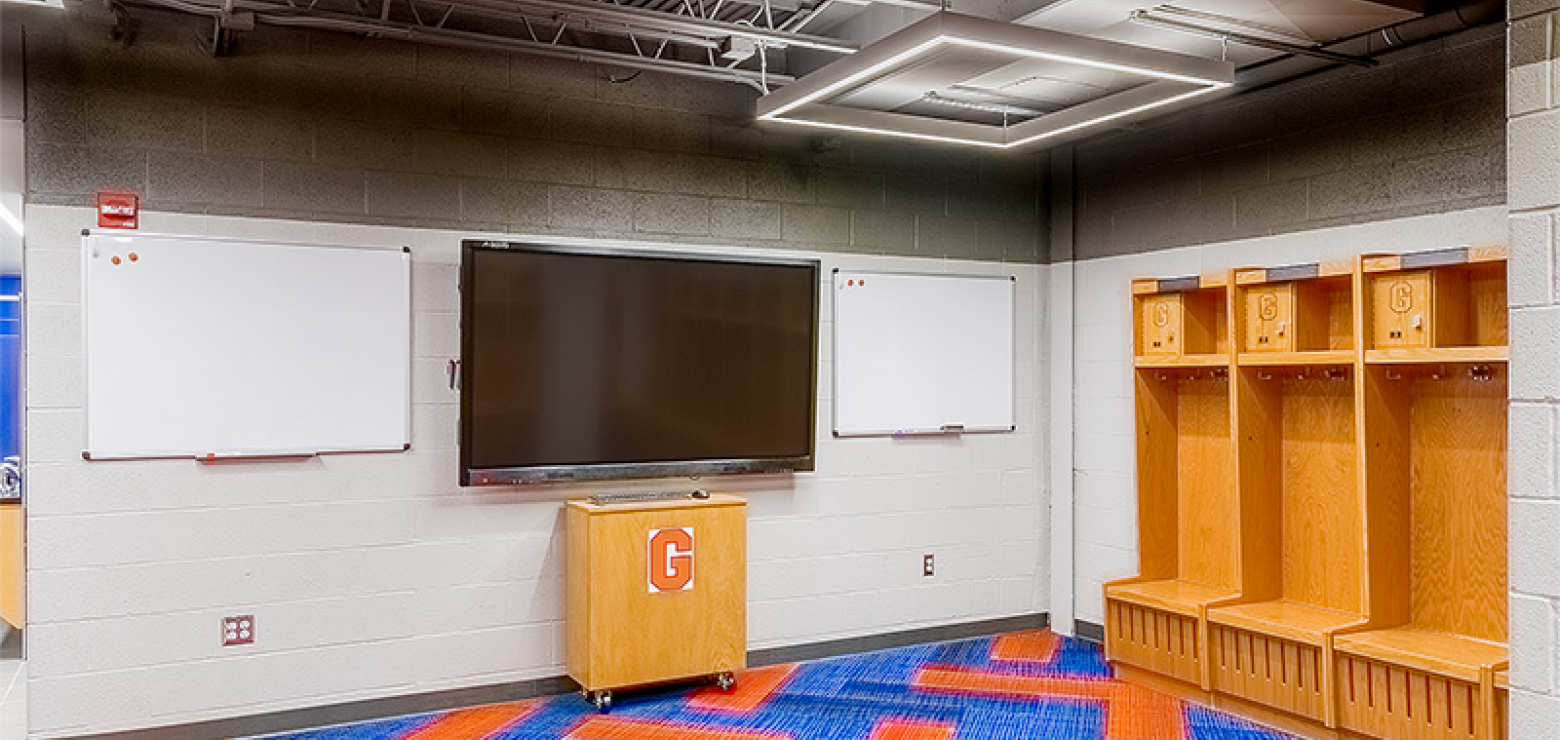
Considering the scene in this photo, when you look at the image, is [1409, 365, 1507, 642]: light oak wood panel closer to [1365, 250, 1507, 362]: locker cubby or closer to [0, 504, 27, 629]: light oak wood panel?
[1365, 250, 1507, 362]: locker cubby

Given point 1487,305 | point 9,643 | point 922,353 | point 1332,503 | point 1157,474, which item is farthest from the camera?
point 922,353

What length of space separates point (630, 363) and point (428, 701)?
1.63m

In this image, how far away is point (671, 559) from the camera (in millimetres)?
4797

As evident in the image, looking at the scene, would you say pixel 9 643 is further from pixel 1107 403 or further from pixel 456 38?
pixel 1107 403

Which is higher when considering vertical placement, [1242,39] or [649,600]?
[1242,39]

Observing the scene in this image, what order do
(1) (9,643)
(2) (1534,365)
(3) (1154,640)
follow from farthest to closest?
(1) (9,643) → (3) (1154,640) → (2) (1534,365)

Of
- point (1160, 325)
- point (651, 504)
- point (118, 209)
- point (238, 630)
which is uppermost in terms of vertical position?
point (118, 209)

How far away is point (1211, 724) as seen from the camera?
14.9 ft

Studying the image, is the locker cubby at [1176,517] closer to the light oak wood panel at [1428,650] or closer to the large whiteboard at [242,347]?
the light oak wood panel at [1428,650]

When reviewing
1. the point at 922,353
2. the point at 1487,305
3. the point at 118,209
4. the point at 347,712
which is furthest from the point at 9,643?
the point at 1487,305

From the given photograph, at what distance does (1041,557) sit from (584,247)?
303cm

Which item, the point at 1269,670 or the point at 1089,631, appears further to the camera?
the point at 1089,631

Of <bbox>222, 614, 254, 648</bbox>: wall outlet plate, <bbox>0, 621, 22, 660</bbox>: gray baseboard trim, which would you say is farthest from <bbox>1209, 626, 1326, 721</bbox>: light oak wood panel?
<bbox>0, 621, 22, 660</bbox>: gray baseboard trim

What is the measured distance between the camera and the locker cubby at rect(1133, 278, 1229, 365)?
5043mm
